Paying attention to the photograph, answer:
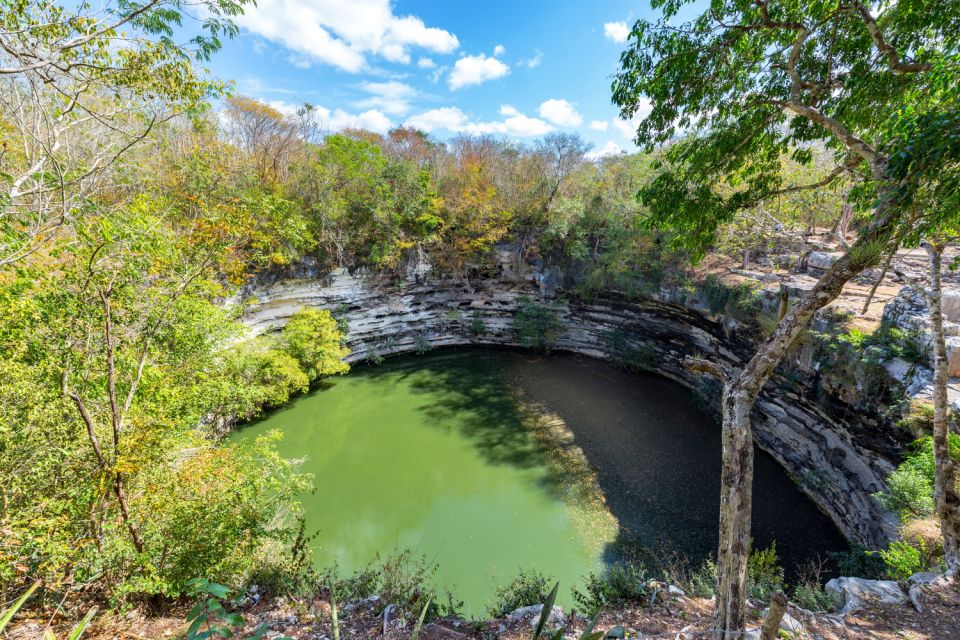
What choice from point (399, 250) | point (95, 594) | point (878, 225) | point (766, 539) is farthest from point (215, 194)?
point (766, 539)

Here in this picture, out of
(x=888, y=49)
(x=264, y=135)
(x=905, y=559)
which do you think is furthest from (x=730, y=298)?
(x=264, y=135)

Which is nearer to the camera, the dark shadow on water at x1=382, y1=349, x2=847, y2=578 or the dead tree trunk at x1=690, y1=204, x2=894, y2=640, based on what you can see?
the dead tree trunk at x1=690, y1=204, x2=894, y2=640

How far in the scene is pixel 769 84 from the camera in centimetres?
379

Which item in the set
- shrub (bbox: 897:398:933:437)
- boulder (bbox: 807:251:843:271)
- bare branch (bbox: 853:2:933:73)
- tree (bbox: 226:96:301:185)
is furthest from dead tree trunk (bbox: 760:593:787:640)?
tree (bbox: 226:96:301:185)

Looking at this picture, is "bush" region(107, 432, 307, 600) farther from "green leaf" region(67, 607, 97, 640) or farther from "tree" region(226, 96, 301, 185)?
"tree" region(226, 96, 301, 185)

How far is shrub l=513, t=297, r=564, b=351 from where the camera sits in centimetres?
1443

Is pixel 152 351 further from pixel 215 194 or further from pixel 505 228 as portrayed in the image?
pixel 505 228

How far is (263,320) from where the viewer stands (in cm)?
1216

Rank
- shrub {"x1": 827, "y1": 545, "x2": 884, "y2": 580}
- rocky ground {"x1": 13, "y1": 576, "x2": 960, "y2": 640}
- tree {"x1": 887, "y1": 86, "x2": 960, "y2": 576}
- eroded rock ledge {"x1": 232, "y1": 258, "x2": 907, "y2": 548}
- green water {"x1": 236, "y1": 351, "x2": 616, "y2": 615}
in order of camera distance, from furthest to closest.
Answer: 1. eroded rock ledge {"x1": 232, "y1": 258, "x2": 907, "y2": 548}
2. green water {"x1": 236, "y1": 351, "x2": 616, "y2": 615}
3. shrub {"x1": 827, "y1": 545, "x2": 884, "y2": 580}
4. rocky ground {"x1": 13, "y1": 576, "x2": 960, "y2": 640}
5. tree {"x1": 887, "y1": 86, "x2": 960, "y2": 576}

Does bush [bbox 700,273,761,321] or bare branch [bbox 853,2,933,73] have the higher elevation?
bare branch [bbox 853,2,933,73]

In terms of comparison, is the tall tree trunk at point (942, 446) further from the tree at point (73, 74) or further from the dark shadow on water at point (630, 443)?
the tree at point (73, 74)

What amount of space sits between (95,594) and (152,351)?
7.43ft

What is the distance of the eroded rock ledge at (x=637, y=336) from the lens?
6.90m

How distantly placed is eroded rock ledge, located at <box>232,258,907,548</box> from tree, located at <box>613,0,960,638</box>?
A: 5.61 meters
